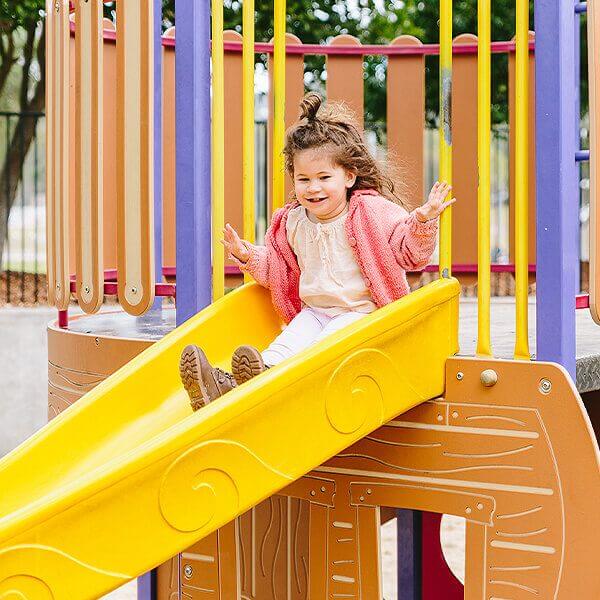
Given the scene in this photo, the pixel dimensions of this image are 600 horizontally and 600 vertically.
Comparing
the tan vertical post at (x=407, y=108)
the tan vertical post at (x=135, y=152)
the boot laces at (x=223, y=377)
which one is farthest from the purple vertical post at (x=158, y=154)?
the boot laces at (x=223, y=377)

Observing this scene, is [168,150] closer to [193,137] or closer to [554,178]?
[193,137]

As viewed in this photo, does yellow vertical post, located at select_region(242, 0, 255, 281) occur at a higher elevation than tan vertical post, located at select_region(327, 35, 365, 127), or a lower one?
lower

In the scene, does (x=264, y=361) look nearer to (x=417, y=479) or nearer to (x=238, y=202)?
(x=417, y=479)

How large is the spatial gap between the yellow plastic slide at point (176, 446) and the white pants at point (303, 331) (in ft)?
0.94

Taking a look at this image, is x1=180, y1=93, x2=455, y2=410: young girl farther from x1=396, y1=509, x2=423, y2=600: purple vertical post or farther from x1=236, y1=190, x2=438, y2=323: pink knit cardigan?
x1=396, y1=509, x2=423, y2=600: purple vertical post

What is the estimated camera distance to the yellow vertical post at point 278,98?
318 centimetres

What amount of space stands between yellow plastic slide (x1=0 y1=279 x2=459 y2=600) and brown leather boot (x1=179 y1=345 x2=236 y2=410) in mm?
195

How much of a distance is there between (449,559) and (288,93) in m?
3.08

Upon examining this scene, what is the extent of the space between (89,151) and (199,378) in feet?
3.92

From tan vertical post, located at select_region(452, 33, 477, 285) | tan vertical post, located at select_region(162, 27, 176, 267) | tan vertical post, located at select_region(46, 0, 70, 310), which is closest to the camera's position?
tan vertical post, located at select_region(46, 0, 70, 310)

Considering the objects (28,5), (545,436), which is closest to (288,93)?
(545,436)

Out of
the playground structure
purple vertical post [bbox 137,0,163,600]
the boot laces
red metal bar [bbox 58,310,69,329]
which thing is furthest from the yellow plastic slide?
red metal bar [bbox 58,310,69,329]

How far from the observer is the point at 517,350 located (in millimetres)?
2736

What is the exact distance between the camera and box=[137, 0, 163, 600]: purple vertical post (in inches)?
152
